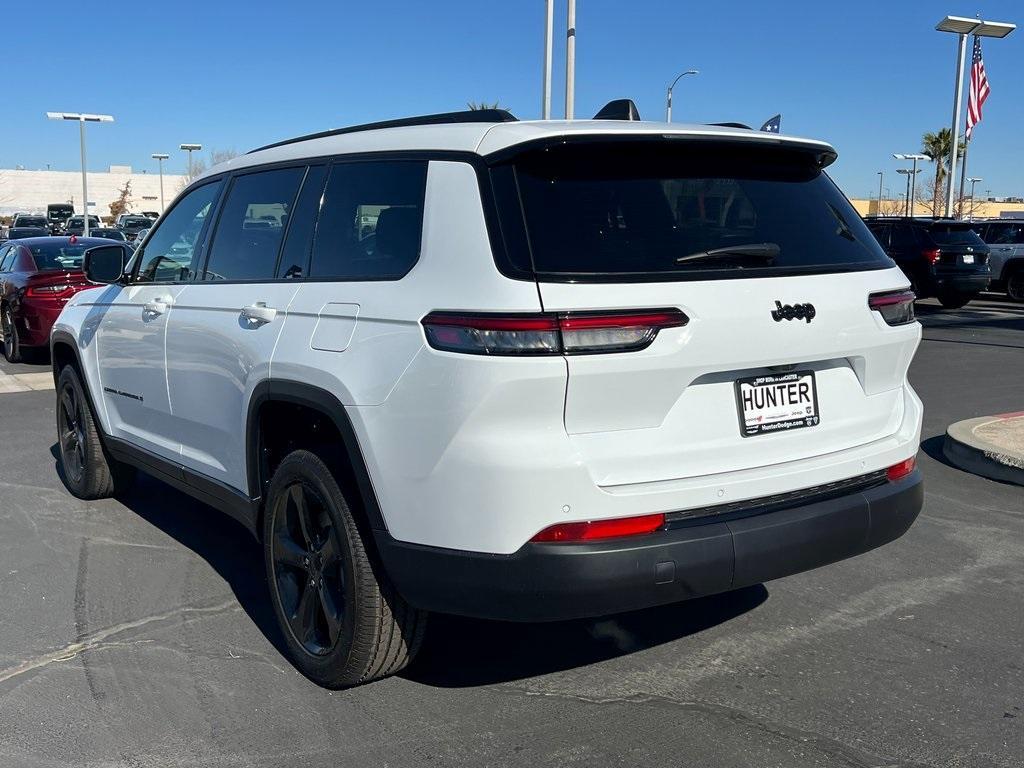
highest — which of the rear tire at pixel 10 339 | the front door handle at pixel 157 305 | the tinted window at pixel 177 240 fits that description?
the tinted window at pixel 177 240

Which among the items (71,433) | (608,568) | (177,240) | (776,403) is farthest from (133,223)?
(608,568)

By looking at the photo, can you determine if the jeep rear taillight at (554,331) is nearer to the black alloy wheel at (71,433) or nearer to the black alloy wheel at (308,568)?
the black alloy wheel at (308,568)

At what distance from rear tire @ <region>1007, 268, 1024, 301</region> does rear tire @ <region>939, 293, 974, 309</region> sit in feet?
6.53

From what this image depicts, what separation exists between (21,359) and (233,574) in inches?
389

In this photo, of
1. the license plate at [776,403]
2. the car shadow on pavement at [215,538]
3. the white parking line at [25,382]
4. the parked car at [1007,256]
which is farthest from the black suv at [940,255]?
the license plate at [776,403]

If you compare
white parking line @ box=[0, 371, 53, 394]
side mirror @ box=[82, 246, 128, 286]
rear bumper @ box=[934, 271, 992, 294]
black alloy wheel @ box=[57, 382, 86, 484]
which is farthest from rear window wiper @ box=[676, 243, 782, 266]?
rear bumper @ box=[934, 271, 992, 294]

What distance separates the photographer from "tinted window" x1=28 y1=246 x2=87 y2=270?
13.0 metres

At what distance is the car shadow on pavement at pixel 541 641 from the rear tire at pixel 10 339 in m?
10.6

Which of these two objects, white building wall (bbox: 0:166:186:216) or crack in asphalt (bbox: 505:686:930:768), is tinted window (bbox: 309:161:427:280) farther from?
white building wall (bbox: 0:166:186:216)

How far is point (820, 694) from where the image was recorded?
3600 mm

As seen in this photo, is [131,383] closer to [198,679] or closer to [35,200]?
[198,679]

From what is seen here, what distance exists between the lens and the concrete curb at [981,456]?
652cm

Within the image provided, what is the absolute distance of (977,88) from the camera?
2612 cm

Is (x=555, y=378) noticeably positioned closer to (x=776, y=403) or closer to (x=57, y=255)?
(x=776, y=403)
